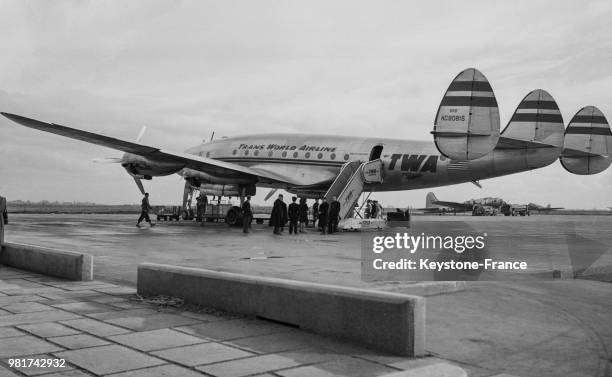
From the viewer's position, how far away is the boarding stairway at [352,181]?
26672 millimetres

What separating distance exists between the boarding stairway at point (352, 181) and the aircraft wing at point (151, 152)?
3.45 metres

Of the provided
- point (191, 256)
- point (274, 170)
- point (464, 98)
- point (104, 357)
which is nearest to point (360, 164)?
point (274, 170)

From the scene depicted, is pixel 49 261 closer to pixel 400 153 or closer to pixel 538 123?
pixel 538 123

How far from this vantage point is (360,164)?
27656mm

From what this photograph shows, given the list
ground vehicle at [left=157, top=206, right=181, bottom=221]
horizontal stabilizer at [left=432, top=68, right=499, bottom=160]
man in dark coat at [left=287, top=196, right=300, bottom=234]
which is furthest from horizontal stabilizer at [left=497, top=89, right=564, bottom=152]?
ground vehicle at [left=157, top=206, right=181, bottom=221]

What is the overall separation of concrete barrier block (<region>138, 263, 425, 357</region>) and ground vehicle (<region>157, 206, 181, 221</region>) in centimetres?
3282

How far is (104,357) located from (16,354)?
783 millimetres

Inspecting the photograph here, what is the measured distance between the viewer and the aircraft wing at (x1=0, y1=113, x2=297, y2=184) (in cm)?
2414

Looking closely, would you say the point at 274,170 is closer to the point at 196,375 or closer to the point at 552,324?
the point at 552,324

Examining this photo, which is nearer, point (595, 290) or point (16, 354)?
point (16, 354)

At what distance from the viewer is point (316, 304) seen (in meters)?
5.89

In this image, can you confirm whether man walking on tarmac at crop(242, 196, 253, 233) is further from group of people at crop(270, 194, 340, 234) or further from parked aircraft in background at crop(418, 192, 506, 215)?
parked aircraft in background at crop(418, 192, 506, 215)

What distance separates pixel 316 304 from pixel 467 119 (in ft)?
45.5

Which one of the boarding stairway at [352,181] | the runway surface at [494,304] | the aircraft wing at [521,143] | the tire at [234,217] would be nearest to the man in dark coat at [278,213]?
the boarding stairway at [352,181]
